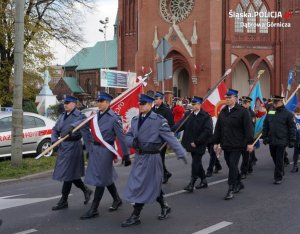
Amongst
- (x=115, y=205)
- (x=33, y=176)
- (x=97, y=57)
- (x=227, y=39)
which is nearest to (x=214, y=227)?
(x=115, y=205)

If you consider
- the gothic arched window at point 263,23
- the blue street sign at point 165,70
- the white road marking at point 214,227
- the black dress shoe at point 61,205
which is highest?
the gothic arched window at point 263,23

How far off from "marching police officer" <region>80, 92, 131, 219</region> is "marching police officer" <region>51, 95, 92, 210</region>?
0.63 meters

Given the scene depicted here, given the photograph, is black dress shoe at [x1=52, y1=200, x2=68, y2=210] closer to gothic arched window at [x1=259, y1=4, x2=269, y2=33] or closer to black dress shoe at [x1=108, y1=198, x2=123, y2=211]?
black dress shoe at [x1=108, y1=198, x2=123, y2=211]

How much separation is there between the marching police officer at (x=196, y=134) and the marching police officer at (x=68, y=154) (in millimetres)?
2306

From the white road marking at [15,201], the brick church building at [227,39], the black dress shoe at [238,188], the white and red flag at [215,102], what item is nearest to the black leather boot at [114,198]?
the white road marking at [15,201]

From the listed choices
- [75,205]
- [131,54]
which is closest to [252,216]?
→ [75,205]

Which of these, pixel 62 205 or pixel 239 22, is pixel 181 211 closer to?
pixel 62 205

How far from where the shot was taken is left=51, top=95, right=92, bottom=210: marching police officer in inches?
295

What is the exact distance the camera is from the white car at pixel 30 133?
43.7 ft

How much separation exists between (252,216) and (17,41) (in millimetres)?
7960

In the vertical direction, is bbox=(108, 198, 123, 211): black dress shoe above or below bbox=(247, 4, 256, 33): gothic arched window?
below

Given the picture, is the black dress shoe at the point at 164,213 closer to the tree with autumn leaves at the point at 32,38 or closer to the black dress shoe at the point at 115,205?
the black dress shoe at the point at 115,205

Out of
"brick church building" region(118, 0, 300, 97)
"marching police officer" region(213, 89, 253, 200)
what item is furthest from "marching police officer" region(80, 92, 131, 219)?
"brick church building" region(118, 0, 300, 97)

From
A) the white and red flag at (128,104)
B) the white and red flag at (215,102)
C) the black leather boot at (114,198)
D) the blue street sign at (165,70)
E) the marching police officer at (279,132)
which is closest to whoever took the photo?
the black leather boot at (114,198)
